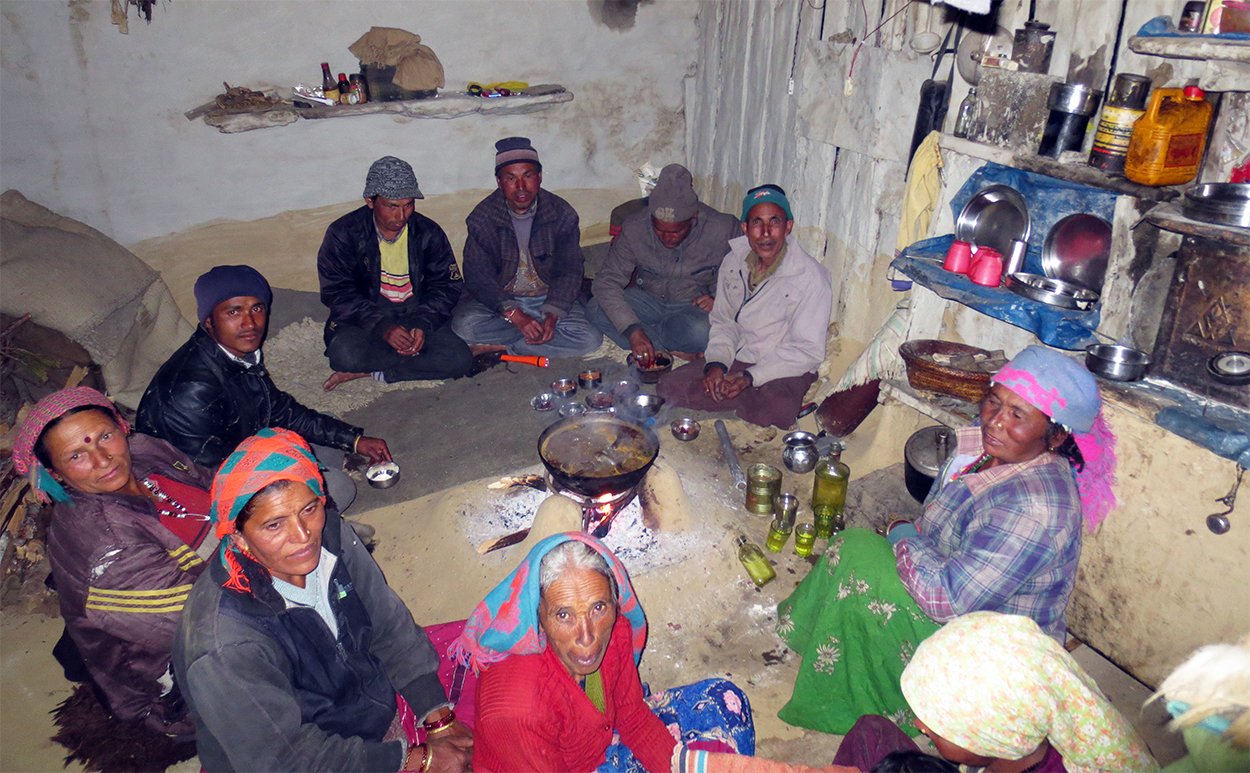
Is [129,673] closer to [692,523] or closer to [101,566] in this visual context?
[101,566]

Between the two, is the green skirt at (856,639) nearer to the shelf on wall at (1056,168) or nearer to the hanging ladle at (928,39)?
the shelf on wall at (1056,168)

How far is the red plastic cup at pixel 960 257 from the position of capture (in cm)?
379

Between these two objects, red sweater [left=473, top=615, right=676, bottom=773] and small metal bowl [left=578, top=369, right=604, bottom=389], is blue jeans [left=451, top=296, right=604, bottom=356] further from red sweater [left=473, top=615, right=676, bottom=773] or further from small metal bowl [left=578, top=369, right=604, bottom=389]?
red sweater [left=473, top=615, right=676, bottom=773]

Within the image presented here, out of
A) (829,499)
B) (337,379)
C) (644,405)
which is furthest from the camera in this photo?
(337,379)

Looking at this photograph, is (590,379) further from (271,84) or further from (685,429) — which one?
(271,84)

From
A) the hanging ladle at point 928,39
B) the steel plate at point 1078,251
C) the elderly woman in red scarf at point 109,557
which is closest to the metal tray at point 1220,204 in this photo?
the steel plate at point 1078,251

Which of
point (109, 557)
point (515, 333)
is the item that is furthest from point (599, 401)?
point (109, 557)

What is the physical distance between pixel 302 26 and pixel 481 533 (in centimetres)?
491

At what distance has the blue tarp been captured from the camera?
330cm

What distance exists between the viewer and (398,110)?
21.7 feet

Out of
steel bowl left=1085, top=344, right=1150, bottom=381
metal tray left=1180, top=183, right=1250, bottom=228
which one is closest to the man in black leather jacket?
steel bowl left=1085, top=344, right=1150, bottom=381

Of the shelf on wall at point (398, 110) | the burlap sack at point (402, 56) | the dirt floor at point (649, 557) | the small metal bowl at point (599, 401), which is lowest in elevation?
the dirt floor at point (649, 557)

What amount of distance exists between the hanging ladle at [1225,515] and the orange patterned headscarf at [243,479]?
10.7 ft

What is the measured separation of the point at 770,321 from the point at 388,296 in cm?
304
